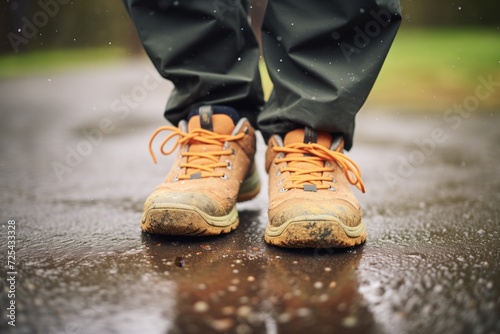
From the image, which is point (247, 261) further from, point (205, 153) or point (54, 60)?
point (54, 60)

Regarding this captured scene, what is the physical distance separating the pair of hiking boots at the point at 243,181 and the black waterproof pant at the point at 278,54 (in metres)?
0.07

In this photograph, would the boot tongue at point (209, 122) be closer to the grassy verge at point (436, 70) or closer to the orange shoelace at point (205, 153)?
the orange shoelace at point (205, 153)

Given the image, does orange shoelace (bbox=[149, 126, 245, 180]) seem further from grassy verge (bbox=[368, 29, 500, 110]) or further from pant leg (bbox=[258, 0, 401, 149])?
grassy verge (bbox=[368, 29, 500, 110])

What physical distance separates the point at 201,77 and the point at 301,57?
1.01ft

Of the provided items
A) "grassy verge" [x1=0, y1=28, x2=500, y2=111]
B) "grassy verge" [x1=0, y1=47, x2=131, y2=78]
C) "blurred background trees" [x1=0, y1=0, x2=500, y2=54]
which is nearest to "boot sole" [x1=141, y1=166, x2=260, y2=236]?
"grassy verge" [x1=0, y1=28, x2=500, y2=111]

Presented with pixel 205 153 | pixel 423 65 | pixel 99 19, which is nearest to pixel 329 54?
pixel 205 153

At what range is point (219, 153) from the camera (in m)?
1.45

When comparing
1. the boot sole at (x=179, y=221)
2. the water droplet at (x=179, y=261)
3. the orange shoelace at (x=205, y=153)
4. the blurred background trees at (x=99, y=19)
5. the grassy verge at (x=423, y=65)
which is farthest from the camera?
the blurred background trees at (x=99, y=19)

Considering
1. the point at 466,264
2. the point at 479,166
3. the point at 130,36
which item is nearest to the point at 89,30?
the point at 130,36

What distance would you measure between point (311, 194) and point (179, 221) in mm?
343

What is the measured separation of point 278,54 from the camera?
4.71 ft

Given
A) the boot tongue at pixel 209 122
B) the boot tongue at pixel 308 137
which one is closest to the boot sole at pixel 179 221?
the boot tongue at pixel 209 122

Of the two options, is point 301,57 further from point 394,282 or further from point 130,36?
point 130,36

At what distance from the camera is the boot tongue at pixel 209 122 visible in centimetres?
146
